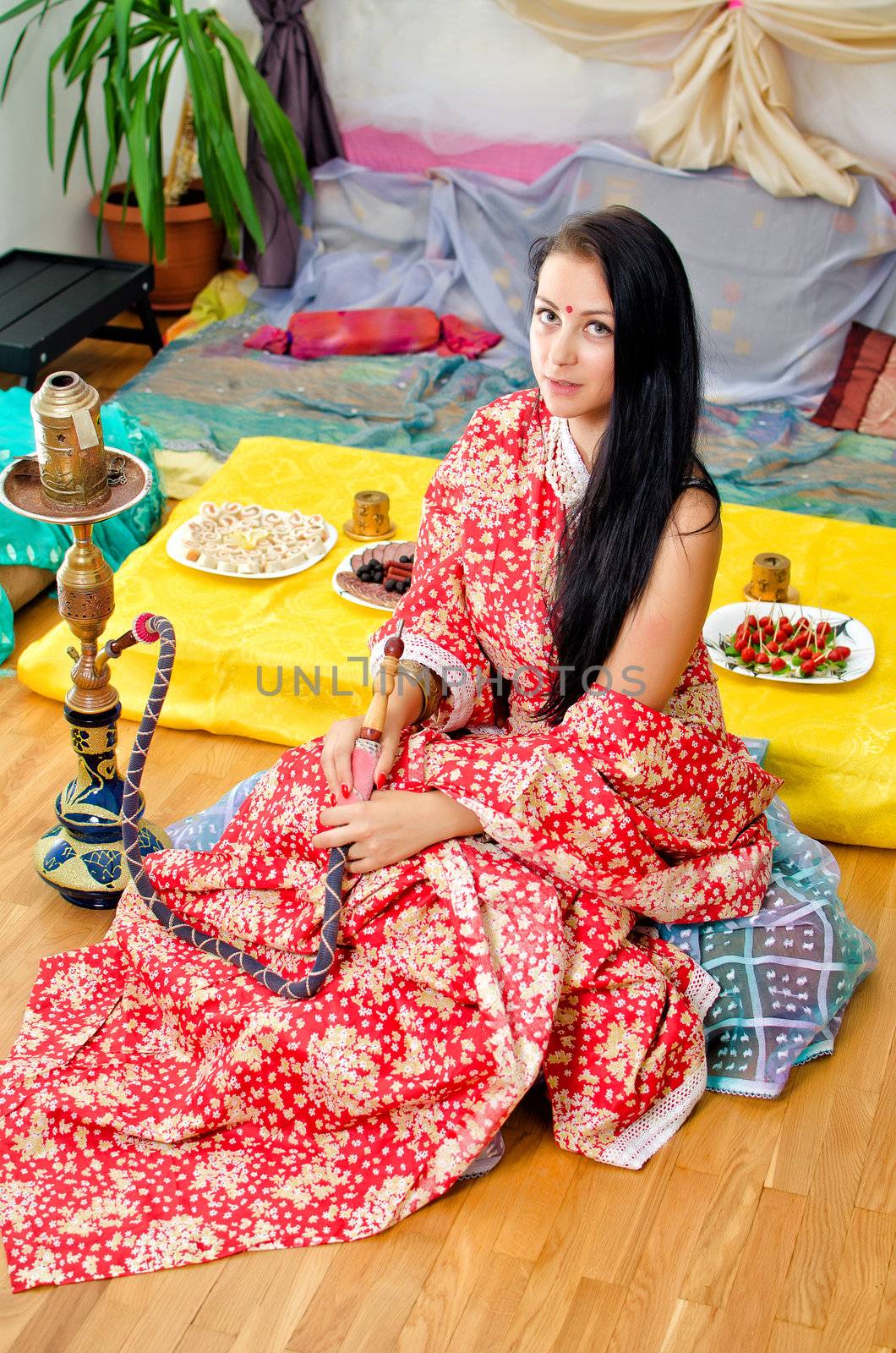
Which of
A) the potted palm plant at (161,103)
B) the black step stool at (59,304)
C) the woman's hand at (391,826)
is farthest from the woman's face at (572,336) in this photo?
the potted palm plant at (161,103)

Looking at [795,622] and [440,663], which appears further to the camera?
[795,622]

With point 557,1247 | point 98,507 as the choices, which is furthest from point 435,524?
point 557,1247

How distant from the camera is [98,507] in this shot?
6.63 ft

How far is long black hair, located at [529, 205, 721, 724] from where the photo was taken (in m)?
1.72

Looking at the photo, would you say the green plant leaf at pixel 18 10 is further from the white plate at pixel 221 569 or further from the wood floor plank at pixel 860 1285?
the wood floor plank at pixel 860 1285

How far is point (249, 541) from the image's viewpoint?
2.92m

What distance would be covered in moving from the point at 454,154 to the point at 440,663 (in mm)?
2953

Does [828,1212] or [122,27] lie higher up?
[122,27]

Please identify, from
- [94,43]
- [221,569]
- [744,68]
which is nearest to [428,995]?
[221,569]

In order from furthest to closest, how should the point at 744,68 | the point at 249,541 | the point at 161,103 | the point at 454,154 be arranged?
the point at 454,154 < the point at 161,103 < the point at 744,68 < the point at 249,541

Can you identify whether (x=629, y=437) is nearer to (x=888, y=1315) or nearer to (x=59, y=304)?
(x=888, y=1315)

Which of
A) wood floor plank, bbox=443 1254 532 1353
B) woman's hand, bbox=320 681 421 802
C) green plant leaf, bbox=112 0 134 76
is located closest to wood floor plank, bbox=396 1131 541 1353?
wood floor plank, bbox=443 1254 532 1353

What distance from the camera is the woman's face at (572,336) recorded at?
1.73m

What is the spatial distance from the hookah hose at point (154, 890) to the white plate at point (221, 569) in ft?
2.42
